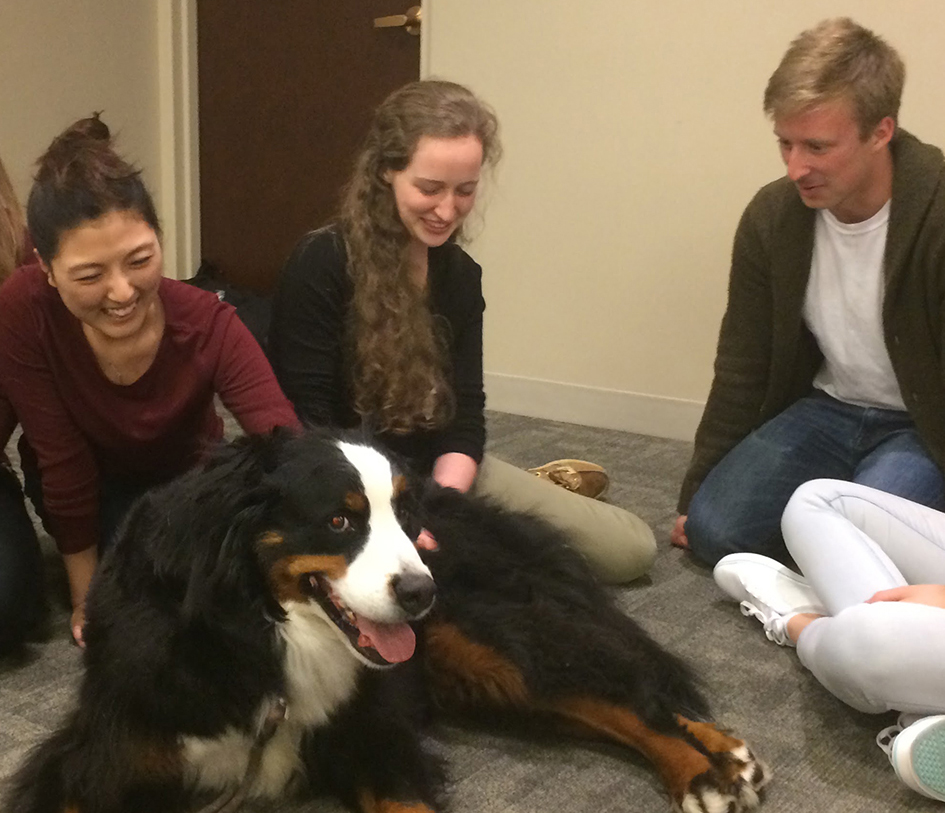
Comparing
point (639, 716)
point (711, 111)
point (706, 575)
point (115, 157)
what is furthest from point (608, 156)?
point (639, 716)

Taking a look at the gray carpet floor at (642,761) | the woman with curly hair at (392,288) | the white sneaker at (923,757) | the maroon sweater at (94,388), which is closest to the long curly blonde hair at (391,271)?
the woman with curly hair at (392,288)

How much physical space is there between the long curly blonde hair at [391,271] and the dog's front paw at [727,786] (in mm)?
937

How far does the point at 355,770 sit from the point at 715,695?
0.70 meters

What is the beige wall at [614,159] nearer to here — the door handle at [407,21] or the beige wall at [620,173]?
the beige wall at [620,173]

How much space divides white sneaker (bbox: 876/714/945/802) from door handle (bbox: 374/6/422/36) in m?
3.29

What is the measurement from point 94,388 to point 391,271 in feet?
2.00

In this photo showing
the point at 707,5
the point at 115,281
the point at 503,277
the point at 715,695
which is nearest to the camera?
the point at 115,281

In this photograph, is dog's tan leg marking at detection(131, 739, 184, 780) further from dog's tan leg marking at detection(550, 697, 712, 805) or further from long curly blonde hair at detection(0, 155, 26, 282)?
long curly blonde hair at detection(0, 155, 26, 282)

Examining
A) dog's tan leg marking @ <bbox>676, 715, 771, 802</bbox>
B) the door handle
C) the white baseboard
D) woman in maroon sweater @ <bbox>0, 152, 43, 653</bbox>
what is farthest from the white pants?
the door handle

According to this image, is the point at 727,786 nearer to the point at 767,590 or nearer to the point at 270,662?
the point at 270,662

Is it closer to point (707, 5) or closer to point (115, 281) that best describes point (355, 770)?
point (115, 281)

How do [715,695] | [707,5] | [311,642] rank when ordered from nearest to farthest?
1. [311,642]
2. [715,695]
3. [707,5]

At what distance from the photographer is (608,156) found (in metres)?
3.63

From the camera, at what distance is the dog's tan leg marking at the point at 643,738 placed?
4.61ft
